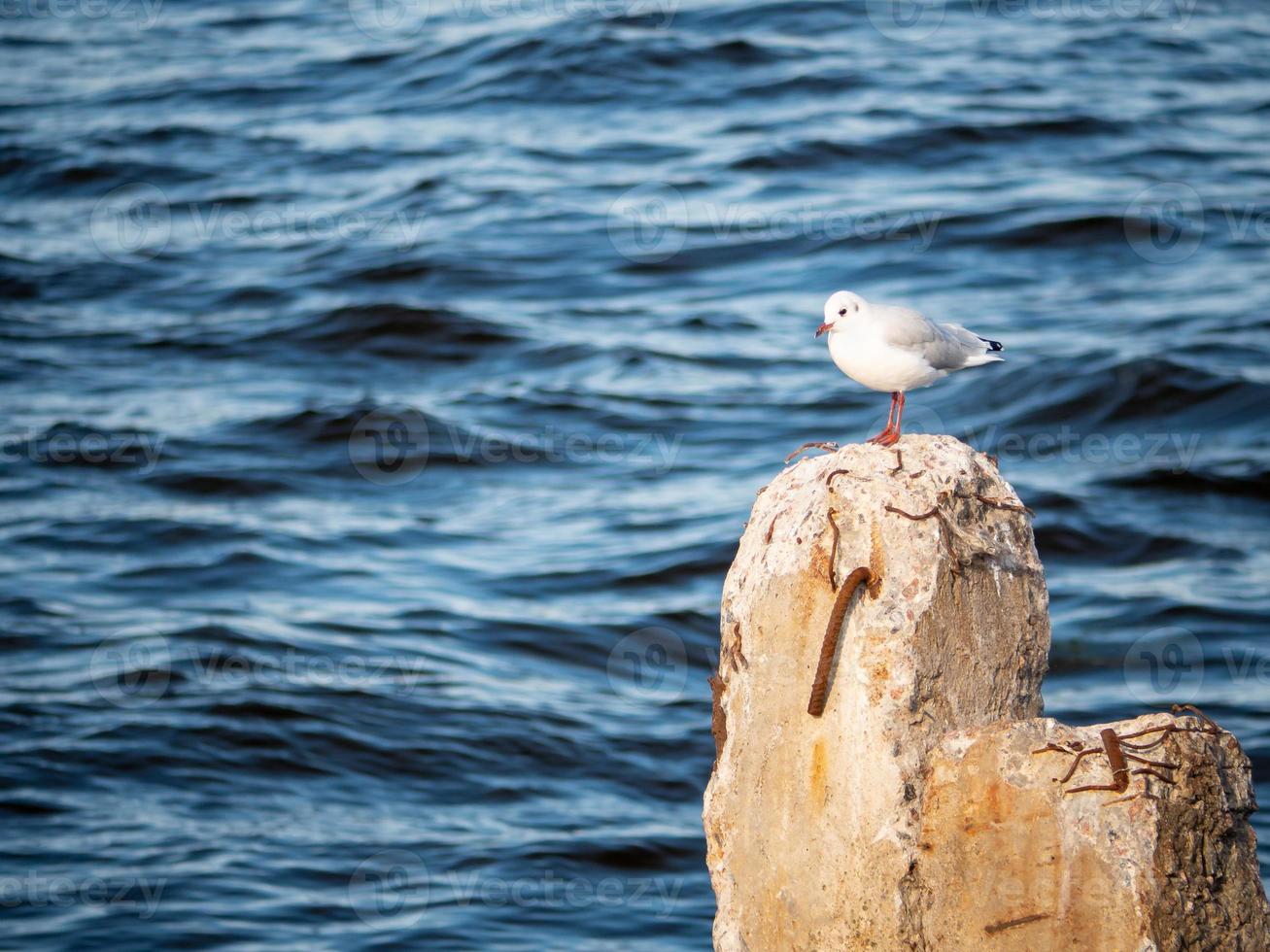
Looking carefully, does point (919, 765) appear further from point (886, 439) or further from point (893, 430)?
point (893, 430)

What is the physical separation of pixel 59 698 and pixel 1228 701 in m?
11.0

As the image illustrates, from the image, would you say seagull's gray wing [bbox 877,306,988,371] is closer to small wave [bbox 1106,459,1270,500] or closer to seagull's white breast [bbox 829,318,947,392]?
seagull's white breast [bbox 829,318,947,392]

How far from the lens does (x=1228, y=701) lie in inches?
551

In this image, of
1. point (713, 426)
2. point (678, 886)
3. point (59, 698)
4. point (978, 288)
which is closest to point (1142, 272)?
point (978, 288)

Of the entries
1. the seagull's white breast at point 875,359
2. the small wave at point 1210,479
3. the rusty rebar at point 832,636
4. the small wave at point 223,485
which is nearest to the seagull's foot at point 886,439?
the rusty rebar at point 832,636

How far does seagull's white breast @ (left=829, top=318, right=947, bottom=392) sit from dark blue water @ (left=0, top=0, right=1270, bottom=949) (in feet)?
23.3

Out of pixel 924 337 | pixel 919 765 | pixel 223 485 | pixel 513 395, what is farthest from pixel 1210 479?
pixel 919 765

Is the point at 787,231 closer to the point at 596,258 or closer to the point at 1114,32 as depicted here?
the point at 596,258

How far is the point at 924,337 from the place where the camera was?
5102 millimetres

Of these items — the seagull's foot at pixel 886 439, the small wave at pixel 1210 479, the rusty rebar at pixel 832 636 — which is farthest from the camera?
the small wave at pixel 1210 479

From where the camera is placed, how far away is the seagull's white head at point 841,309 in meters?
5.12

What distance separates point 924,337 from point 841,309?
29 centimetres

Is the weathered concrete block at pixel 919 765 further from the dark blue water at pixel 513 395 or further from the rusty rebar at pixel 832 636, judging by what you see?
the dark blue water at pixel 513 395

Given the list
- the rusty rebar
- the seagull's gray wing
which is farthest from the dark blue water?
the rusty rebar
